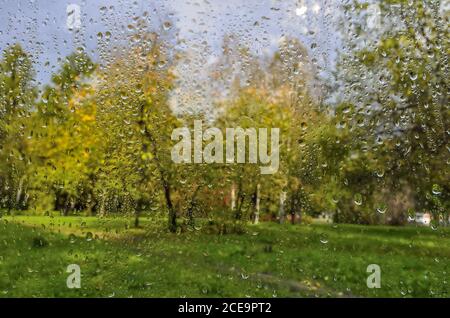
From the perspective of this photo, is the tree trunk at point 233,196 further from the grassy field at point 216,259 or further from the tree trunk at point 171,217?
the tree trunk at point 171,217

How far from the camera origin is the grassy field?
8.39 feet

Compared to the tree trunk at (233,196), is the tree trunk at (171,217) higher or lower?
lower

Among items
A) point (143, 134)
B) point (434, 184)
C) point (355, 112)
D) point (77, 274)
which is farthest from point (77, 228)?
point (434, 184)

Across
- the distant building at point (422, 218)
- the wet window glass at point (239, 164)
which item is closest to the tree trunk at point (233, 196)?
the wet window glass at point (239, 164)

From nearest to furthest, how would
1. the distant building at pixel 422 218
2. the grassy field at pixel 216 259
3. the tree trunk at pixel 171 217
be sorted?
the grassy field at pixel 216 259, the tree trunk at pixel 171 217, the distant building at pixel 422 218

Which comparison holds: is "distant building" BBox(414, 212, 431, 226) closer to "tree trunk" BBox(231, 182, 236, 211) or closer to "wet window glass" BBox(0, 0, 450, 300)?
"wet window glass" BBox(0, 0, 450, 300)

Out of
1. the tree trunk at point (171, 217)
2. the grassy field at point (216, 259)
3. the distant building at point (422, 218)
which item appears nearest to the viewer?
the grassy field at point (216, 259)

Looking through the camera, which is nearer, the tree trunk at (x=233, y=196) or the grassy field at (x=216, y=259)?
the grassy field at (x=216, y=259)

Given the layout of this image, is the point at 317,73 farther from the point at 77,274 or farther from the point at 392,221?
the point at 77,274

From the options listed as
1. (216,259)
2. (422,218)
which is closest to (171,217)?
(216,259)

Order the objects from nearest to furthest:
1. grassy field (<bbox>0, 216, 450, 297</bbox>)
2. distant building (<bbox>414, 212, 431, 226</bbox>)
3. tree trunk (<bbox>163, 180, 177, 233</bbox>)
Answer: grassy field (<bbox>0, 216, 450, 297</bbox>), tree trunk (<bbox>163, 180, 177, 233</bbox>), distant building (<bbox>414, 212, 431, 226</bbox>)

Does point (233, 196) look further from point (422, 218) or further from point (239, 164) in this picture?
point (422, 218)

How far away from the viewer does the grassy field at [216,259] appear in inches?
101

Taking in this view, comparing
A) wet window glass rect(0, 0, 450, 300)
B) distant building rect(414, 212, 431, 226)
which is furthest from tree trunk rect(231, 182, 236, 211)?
distant building rect(414, 212, 431, 226)
